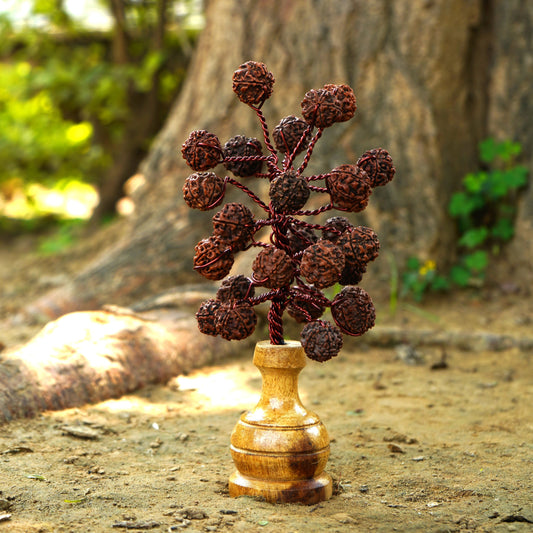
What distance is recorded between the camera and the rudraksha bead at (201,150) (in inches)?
81.9

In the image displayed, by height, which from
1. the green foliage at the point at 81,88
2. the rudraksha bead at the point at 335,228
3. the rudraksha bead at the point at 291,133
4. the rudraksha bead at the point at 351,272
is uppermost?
the green foliage at the point at 81,88

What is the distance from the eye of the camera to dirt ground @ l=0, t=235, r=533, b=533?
6.20 ft

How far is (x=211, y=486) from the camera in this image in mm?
2176

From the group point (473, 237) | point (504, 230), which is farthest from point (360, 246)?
point (504, 230)

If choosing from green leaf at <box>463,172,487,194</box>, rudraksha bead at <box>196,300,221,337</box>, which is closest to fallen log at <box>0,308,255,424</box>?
rudraksha bead at <box>196,300,221,337</box>

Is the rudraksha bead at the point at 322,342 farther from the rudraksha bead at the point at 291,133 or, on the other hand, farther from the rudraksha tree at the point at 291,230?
the rudraksha bead at the point at 291,133

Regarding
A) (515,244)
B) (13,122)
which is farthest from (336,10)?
(13,122)

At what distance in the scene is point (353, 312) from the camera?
6.75 feet

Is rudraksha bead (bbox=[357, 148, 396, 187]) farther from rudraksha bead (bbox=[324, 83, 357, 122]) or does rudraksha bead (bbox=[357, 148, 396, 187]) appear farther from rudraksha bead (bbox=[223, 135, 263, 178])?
rudraksha bead (bbox=[223, 135, 263, 178])

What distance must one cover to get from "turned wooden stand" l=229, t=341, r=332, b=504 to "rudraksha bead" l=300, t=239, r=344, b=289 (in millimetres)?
295

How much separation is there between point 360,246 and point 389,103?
297 centimetres

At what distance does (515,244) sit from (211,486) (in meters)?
3.32

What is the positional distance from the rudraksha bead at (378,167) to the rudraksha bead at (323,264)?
295 mm

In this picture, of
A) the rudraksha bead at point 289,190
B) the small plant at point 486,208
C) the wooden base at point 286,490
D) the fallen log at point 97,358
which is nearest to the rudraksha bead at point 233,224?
the rudraksha bead at point 289,190
